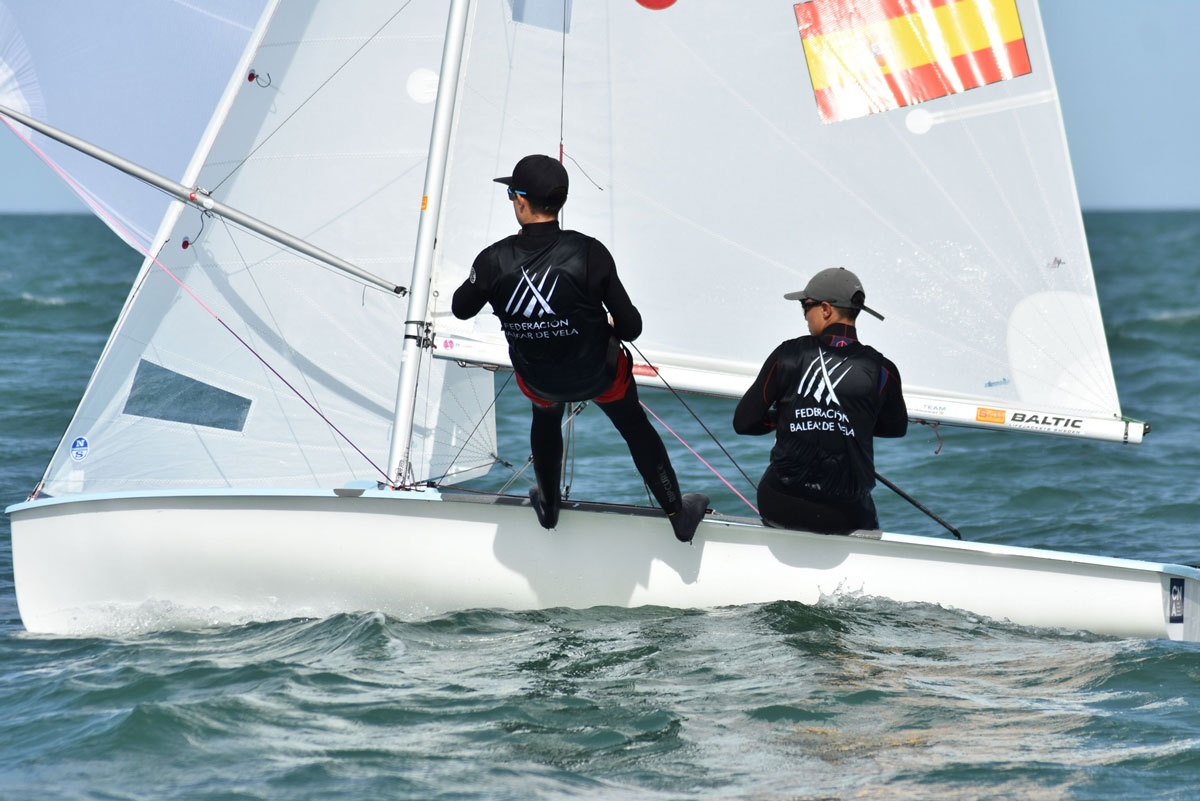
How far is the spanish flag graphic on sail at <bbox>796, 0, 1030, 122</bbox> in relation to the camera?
14.3 ft

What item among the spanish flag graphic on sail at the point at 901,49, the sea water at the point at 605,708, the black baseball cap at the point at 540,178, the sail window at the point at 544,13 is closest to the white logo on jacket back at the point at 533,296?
the black baseball cap at the point at 540,178

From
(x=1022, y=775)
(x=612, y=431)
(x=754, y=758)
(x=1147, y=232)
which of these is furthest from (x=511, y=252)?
(x=1147, y=232)

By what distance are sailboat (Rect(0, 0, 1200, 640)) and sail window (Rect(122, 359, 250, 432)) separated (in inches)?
0.4

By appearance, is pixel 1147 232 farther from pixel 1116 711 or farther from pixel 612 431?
pixel 1116 711

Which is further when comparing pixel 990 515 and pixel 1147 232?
pixel 1147 232

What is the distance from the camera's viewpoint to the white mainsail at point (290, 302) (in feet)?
16.0

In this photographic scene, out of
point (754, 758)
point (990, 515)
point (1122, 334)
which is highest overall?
point (1122, 334)

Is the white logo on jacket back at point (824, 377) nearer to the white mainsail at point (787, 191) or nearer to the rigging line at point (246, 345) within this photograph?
the white mainsail at point (787, 191)

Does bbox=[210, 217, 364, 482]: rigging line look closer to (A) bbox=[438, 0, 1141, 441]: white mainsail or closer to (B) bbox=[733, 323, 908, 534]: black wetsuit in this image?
(A) bbox=[438, 0, 1141, 441]: white mainsail

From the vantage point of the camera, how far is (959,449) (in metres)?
9.09

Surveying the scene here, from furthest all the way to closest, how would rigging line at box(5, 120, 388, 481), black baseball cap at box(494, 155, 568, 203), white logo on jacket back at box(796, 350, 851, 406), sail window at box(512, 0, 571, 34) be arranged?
rigging line at box(5, 120, 388, 481) → sail window at box(512, 0, 571, 34) → white logo on jacket back at box(796, 350, 851, 406) → black baseball cap at box(494, 155, 568, 203)

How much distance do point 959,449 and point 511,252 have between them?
6.10m

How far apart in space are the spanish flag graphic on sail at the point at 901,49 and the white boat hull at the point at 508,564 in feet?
5.00

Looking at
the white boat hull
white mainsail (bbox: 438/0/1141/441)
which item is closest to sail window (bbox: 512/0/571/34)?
white mainsail (bbox: 438/0/1141/441)
